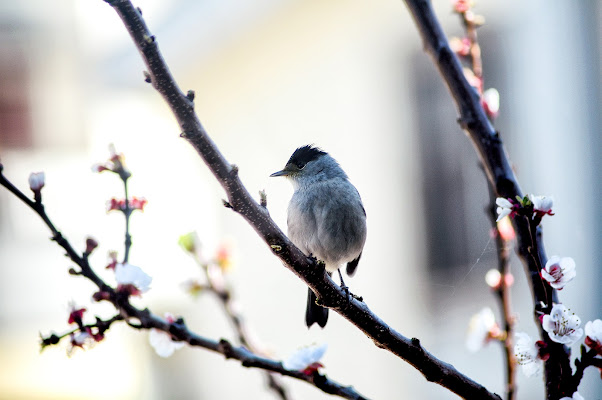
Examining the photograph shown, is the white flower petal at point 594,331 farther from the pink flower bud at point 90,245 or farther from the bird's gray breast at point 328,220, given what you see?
the pink flower bud at point 90,245

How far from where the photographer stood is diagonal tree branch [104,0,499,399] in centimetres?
43

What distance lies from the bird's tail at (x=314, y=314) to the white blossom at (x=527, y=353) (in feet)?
0.72

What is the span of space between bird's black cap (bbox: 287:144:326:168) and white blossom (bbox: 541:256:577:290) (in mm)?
314

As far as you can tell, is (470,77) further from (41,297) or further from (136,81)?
(41,297)

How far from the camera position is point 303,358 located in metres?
0.55

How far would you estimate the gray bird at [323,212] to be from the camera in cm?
76

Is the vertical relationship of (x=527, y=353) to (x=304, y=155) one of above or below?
below

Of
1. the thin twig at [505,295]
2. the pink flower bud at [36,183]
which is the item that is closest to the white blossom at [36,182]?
the pink flower bud at [36,183]

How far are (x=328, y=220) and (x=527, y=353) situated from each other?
314 mm

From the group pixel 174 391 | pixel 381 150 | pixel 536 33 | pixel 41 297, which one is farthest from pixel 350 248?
pixel 174 391

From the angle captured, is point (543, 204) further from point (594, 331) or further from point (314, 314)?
point (314, 314)

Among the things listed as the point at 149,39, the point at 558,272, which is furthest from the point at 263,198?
the point at 558,272

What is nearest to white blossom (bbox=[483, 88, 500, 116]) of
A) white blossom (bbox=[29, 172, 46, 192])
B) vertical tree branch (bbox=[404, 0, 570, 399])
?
vertical tree branch (bbox=[404, 0, 570, 399])

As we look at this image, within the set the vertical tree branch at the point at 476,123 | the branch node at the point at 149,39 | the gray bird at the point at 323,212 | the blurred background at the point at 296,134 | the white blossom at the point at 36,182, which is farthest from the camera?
the blurred background at the point at 296,134
